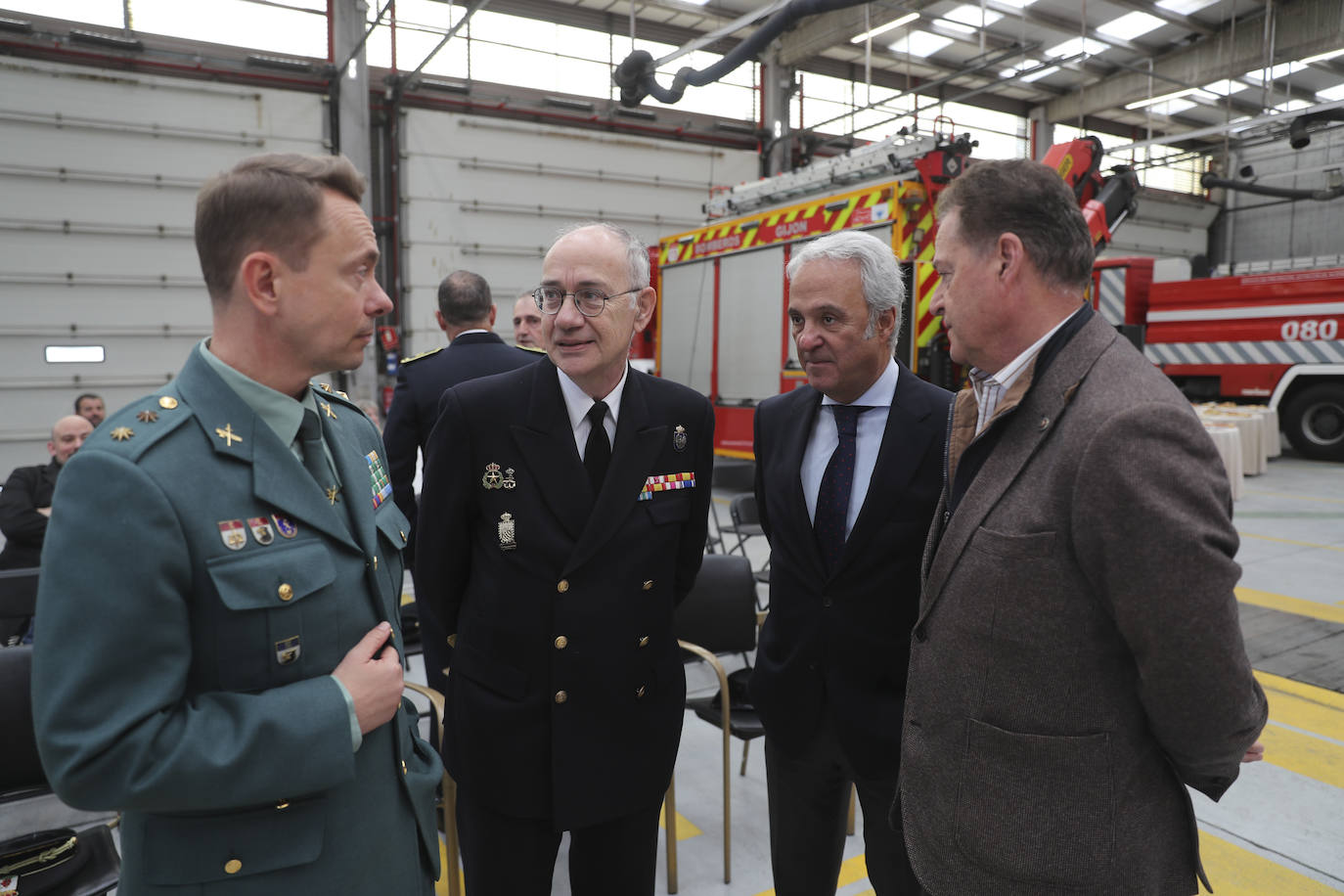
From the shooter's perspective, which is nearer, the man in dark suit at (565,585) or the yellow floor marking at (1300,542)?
the man in dark suit at (565,585)

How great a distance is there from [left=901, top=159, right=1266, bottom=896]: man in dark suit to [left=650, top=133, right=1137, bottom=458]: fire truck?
5.06 meters

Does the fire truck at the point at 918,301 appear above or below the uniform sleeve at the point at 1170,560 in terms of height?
above

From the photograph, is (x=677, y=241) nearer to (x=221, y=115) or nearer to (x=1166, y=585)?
(x=221, y=115)

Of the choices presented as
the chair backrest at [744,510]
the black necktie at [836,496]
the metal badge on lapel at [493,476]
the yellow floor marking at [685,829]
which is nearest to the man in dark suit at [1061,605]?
the black necktie at [836,496]

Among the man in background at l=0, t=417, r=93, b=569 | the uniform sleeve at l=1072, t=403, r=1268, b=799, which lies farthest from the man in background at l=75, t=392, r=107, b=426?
the uniform sleeve at l=1072, t=403, r=1268, b=799

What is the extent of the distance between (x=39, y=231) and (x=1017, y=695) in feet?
36.6

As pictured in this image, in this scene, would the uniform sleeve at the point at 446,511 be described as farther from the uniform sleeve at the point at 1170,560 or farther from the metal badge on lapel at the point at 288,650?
the uniform sleeve at the point at 1170,560

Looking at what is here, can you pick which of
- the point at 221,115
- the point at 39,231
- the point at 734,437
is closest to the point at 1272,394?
the point at 734,437

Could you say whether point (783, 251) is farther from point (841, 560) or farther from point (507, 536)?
point (507, 536)

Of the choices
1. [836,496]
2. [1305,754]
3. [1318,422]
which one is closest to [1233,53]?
[1318,422]

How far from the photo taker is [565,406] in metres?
1.76

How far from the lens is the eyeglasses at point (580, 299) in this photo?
1732 mm

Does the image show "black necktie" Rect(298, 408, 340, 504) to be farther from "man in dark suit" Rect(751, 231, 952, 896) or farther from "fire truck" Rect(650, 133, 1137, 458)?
"fire truck" Rect(650, 133, 1137, 458)

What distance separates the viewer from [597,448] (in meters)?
1.77
